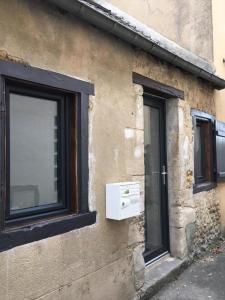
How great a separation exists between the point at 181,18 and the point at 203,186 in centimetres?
349

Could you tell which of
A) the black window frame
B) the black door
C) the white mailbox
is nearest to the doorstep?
the black door

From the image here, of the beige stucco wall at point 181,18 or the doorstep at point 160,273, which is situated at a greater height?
the beige stucco wall at point 181,18

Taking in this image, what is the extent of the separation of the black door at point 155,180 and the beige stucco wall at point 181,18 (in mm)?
2376

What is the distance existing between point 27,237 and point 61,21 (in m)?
1.88

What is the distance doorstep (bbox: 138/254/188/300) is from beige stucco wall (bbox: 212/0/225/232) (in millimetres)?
2177

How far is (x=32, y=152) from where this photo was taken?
10.7 feet

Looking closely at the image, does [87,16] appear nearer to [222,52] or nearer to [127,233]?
[127,233]

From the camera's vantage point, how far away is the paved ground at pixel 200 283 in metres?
4.53

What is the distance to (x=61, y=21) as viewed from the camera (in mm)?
3387

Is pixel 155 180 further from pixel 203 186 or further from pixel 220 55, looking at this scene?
pixel 220 55

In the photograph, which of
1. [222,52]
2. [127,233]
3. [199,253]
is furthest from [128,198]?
[222,52]

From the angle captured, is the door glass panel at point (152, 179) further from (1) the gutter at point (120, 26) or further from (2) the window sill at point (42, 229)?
(2) the window sill at point (42, 229)

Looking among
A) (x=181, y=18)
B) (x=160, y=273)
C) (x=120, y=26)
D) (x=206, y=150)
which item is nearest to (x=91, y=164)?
(x=120, y=26)

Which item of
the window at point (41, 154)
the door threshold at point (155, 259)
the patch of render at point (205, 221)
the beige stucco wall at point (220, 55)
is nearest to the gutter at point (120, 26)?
the window at point (41, 154)
